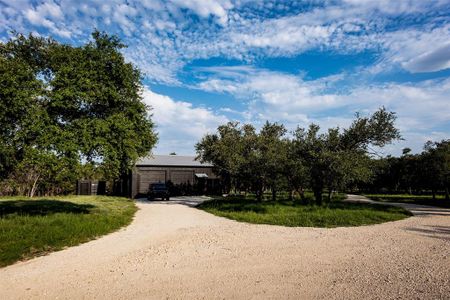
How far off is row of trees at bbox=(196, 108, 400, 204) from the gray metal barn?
1389 cm

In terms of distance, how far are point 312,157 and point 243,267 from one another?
14020 millimetres

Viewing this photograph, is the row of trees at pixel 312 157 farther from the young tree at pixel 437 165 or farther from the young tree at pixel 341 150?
the young tree at pixel 437 165

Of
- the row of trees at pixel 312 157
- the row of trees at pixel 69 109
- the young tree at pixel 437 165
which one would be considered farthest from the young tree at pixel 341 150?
the row of trees at pixel 69 109

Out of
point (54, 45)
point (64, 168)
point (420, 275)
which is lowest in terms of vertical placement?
point (420, 275)

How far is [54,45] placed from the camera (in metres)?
16.6

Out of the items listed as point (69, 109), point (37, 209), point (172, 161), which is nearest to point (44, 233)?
point (69, 109)

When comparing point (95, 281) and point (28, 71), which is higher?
point (28, 71)

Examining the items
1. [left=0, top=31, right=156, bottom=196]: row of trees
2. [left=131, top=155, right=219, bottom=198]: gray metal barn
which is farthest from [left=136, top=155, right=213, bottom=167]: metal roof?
[left=0, top=31, right=156, bottom=196]: row of trees

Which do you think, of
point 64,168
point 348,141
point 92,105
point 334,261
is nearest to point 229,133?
point 348,141

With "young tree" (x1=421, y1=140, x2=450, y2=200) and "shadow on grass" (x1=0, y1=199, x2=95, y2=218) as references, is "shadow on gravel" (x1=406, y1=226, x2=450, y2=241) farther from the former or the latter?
"shadow on grass" (x1=0, y1=199, x2=95, y2=218)

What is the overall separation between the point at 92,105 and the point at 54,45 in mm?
4349

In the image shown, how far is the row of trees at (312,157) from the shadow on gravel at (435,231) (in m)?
5.96

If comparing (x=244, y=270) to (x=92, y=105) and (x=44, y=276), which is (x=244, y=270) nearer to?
(x=44, y=276)

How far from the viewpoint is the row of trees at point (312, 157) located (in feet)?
62.6
